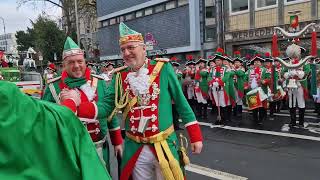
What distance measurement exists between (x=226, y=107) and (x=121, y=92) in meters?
8.04

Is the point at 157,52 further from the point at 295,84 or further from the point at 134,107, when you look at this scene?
the point at 134,107

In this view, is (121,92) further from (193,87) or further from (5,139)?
(193,87)

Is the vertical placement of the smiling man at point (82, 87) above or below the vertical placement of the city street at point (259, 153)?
above

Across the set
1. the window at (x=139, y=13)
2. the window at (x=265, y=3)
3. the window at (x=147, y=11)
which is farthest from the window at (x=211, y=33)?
the window at (x=139, y=13)

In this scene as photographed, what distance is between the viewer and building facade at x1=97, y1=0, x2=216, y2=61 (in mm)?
24328

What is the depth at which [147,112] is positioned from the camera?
3.52 m

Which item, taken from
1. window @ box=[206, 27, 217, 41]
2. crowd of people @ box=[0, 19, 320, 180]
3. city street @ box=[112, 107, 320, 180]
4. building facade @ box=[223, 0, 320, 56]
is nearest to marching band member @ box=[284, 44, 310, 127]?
city street @ box=[112, 107, 320, 180]

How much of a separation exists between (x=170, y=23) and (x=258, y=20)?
753 centimetres

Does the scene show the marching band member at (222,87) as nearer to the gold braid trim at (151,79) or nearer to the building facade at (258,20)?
the gold braid trim at (151,79)

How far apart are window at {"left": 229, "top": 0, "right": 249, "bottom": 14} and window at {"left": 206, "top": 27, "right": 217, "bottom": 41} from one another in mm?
1860

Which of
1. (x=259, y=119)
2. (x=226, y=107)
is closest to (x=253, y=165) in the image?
(x=259, y=119)

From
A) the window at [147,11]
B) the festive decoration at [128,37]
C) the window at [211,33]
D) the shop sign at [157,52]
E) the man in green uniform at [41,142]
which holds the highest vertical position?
the window at [147,11]

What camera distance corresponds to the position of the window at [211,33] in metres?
23.8

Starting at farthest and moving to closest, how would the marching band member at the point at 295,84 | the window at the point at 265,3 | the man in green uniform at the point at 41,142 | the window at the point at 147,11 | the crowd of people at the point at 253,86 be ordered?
1. the window at the point at 147,11
2. the window at the point at 265,3
3. the crowd of people at the point at 253,86
4. the marching band member at the point at 295,84
5. the man in green uniform at the point at 41,142
